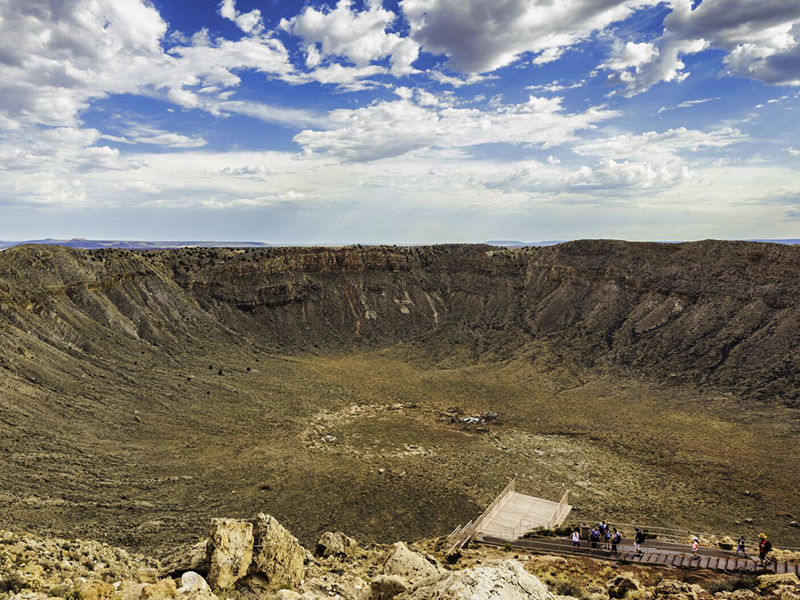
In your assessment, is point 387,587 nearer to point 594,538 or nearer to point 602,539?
point 594,538

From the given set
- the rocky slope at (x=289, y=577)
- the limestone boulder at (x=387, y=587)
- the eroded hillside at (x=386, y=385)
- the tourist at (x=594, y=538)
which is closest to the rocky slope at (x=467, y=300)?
the eroded hillside at (x=386, y=385)

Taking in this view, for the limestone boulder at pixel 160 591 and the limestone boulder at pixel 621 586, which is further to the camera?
the limestone boulder at pixel 621 586

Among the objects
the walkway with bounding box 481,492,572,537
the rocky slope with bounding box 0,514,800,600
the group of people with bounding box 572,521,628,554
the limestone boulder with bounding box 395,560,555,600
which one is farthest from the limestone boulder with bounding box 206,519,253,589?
the group of people with bounding box 572,521,628,554

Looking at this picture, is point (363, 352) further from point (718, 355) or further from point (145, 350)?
point (718, 355)

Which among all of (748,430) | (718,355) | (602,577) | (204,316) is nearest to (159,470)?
(602,577)

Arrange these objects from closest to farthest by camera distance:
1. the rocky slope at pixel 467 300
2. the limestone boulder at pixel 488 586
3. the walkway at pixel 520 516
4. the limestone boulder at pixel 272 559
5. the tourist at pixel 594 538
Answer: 1. the limestone boulder at pixel 488 586
2. the limestone boulder at pixel 272 559
3. the tourist at pixel 594 538
4. the walkway at pixel 520 516
5. the rocky slope at pixel 467 300

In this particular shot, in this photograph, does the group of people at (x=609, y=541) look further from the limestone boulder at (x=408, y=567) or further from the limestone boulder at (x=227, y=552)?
the limestone boulder at (x=227, y=552)
